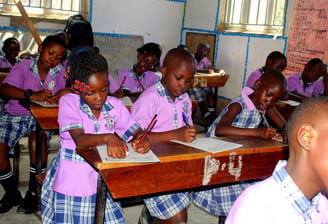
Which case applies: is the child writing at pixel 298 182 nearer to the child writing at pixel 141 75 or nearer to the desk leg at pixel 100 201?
the desk leg at pixel 100 201

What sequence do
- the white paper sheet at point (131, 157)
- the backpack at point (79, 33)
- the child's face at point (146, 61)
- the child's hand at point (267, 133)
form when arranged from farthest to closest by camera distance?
1. the backpack at point (79, 33)
2. the child's face at point (146, 61)
3. the child's hand at point (267, 133)
4. the white paper sheet at point (131, 157)

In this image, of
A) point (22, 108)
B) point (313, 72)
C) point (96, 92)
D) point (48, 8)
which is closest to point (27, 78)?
point (22, 108)

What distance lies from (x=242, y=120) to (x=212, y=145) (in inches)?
22.5

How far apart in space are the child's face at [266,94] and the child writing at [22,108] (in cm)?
137

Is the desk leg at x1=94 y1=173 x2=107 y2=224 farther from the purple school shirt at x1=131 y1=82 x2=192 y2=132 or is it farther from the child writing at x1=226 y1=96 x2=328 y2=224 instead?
the child writing at x1=226 y1=96 x2=328 y2=224

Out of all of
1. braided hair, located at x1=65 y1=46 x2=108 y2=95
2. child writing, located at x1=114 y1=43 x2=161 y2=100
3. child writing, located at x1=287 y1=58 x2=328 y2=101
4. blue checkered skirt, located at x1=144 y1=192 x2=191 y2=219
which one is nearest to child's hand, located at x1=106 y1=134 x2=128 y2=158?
braided hair, located at x1=65 y1=46 x2=108 y2=95

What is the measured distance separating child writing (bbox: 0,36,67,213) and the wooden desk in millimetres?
1302

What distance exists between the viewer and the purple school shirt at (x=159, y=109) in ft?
7.28

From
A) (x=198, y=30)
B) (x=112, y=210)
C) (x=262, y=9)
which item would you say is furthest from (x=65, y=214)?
(x=198, y=30)

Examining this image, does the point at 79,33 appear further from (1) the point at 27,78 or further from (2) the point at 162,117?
(2) the point at 162,117

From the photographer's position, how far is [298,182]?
1.10m

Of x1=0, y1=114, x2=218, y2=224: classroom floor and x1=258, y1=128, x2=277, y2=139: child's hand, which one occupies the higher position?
x1=258, y1=128, x2=277, y2=139: child's hand

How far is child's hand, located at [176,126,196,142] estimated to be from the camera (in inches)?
81.8

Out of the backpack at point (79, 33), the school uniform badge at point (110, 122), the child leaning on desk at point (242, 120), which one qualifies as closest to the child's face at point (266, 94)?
the child leaning on desk at point (242, 120)
